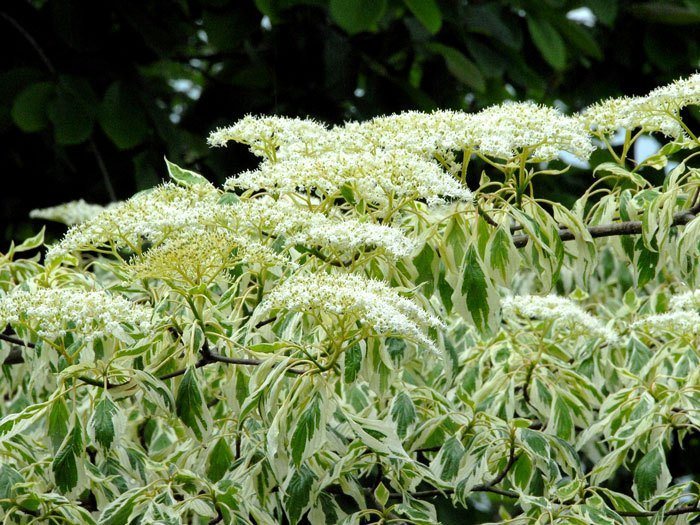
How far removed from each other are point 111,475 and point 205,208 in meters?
0.65

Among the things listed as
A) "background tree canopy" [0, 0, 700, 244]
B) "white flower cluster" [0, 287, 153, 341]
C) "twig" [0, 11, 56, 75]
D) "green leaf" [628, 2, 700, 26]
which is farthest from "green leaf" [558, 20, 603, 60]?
"white flower cluster" [0, 287, 153, 341]

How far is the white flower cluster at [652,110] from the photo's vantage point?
1.95m

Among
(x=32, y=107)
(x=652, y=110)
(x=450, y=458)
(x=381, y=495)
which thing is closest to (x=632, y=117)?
(x=652, y=110)

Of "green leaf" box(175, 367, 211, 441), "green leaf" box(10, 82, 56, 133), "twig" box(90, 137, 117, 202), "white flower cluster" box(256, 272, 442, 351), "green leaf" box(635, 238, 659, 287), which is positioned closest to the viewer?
"white flower cluster" box(256, 272, 442, 351)

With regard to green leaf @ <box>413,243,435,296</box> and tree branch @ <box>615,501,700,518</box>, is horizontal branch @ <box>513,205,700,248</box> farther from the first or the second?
tree branch @ <box>615,501,700,518</box>

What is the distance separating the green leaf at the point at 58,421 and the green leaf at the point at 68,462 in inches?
1.8

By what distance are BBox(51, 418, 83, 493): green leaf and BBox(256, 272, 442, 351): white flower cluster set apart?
1.36 feet

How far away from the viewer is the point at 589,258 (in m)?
2.04

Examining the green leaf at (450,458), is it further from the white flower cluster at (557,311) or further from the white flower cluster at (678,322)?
the white flower cluster at (678,322)

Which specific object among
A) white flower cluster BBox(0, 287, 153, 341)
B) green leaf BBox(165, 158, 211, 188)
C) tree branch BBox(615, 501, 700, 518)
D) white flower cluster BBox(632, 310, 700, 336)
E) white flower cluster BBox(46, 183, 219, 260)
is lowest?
tree branch BBox(615, 501, 700, 518)

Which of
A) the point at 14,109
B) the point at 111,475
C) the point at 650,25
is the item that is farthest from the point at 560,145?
the point at 650,25

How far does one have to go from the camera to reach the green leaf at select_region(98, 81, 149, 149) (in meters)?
Answer: 4.23

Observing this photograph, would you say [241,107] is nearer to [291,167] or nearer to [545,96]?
[545,96]

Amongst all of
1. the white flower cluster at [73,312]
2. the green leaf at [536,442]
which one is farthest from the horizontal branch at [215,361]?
the green leaf at [536,442]
